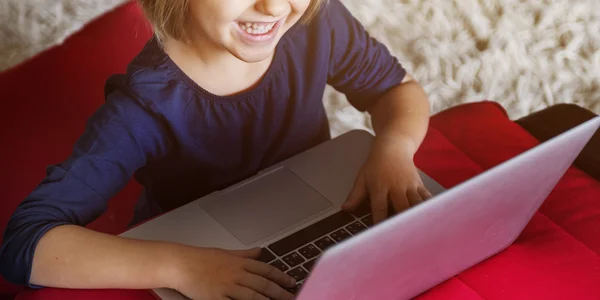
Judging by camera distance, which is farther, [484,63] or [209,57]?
[484,63]

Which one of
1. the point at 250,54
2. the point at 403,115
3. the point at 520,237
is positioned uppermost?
the point at 250,54

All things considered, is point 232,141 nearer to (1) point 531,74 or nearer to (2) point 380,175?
(2) point 380,175

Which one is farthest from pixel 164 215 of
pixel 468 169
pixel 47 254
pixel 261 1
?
pixel 468 169

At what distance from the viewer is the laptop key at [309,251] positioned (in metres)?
0.75

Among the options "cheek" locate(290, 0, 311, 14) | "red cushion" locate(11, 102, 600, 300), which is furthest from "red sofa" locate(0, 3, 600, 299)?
"cheek" locate(290, 0, 311, 14)

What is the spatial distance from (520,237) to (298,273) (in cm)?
25

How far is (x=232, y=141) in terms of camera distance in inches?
35.8

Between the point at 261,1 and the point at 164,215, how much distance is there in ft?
0.80

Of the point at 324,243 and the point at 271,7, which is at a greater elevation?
the point at 271,7

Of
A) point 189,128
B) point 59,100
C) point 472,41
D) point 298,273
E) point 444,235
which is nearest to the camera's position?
point 444,235

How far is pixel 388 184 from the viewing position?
797 millimetres

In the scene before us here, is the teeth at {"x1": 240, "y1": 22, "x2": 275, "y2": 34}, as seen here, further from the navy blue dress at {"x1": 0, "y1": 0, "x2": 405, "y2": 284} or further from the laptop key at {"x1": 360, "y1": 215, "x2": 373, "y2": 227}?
the laptop key at {"x1": 360, "y1": 215, "x2": 373, "y2": 227}

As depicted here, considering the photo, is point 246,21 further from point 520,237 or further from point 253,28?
point 520,237

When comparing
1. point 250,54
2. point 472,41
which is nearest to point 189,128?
point 250,54
